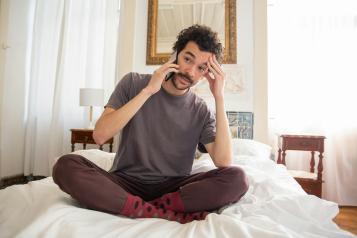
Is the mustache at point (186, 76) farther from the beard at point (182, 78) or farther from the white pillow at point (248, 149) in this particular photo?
the white pillow at point (248, 149)

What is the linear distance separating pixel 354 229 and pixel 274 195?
148cm

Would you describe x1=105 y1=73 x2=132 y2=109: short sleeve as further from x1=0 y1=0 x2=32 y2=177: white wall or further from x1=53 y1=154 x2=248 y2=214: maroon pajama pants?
x1=0 y1=0 x2=32 y2=177: white wall

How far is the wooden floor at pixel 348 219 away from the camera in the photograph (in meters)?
2.10

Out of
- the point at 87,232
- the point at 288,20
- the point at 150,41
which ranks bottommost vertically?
the point at 87,232

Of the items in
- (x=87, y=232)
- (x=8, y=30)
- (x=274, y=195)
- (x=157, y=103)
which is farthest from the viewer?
(x=8, y=30)

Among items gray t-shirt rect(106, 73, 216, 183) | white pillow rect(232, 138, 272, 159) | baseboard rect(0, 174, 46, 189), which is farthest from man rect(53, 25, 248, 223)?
baseboard rect(0, 174, 46, 189)

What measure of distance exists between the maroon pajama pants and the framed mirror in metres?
1.88

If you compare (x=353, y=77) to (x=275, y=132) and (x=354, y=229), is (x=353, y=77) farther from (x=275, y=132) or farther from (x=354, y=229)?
(x=354, y=229)

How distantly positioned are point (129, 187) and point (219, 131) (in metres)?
0.45

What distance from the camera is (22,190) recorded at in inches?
41.9

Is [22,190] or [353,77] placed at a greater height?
[353,77]

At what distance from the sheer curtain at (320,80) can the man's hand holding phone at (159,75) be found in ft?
6.80

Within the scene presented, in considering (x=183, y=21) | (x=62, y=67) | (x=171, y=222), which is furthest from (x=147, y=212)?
(x=62, y=67)

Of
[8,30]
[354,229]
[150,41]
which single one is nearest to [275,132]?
[354,229]
